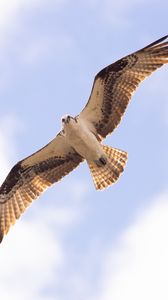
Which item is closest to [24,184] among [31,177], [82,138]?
[31,177]

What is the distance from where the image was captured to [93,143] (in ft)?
61.5

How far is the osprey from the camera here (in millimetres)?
18766

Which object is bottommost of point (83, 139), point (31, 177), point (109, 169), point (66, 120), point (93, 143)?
point (109, 169)

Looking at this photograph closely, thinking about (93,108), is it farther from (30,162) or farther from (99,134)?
(30,162)

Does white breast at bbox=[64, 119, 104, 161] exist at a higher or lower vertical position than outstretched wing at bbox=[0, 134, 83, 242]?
lower

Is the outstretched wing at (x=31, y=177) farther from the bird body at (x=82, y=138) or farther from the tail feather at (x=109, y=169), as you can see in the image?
the bird body at (x=82, y=138)

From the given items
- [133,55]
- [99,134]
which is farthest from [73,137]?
[133,55]

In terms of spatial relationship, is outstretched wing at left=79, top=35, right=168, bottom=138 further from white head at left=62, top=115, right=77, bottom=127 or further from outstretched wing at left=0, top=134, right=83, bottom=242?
outstretched wing at left=0, top=134, right=83, bottom=242

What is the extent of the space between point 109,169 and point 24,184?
1.98 metres

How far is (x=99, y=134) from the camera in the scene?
19109mm

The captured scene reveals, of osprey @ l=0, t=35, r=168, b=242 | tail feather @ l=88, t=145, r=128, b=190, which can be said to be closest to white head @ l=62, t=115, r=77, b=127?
osprey @ l=0, t=35, r=168, b=242

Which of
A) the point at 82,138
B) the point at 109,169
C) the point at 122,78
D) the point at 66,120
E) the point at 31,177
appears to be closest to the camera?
the point at 66,120

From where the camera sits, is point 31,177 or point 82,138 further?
point 31,177

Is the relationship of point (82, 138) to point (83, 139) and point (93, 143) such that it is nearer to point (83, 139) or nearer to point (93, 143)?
point (83, 139)
